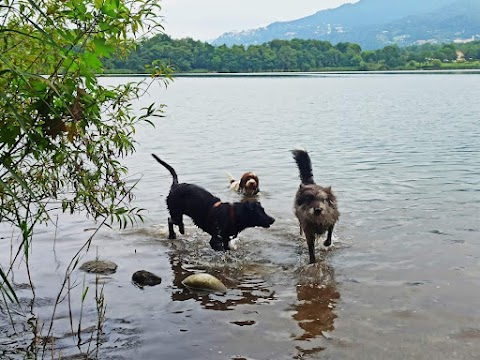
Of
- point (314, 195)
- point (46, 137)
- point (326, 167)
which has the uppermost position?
point (46, 137)

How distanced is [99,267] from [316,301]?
340 centimetres

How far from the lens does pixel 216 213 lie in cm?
933

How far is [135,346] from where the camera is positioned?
5.89 m

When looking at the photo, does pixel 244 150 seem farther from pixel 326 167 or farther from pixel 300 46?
pixel 300 46

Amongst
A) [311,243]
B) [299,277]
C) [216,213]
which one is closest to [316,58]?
[216,213]

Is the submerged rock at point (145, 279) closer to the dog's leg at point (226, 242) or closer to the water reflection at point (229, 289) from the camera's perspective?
the water reflection at point (229, 289)

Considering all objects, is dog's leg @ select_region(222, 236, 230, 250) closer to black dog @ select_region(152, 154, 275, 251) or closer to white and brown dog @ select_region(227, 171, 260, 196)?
black dog @ select_region(152, 154, 275, 251)

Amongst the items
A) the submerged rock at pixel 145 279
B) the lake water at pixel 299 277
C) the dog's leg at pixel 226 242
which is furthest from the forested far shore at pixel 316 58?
the submerged rock at pixel 145 279

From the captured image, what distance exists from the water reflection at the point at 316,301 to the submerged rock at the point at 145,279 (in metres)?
2.05

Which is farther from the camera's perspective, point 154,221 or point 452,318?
point 154,221

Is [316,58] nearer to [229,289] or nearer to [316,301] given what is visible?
[229,289]

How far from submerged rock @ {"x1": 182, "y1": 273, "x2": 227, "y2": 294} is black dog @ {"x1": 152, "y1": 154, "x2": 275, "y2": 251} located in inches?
62.8

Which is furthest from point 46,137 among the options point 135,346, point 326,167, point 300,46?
point 300,46

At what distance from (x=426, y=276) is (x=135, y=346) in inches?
170
